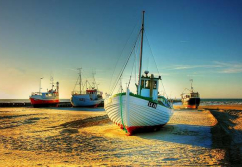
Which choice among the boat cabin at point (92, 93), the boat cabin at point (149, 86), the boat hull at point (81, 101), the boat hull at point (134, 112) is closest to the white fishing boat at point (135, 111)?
the boat hull at point (134, 112)

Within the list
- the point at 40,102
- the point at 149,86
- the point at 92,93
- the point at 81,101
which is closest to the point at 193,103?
the point at 81,101

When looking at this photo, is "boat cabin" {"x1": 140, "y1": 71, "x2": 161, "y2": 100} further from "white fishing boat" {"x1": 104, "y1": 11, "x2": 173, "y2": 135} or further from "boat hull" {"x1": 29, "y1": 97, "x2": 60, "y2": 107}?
"boat hull" {"x1": 29, "y1": 97, "x2": 60, "y2": 107}

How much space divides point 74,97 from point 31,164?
57.8 meters

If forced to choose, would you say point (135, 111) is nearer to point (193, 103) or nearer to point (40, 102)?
point (193, 103)

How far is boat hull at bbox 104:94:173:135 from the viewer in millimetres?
13922

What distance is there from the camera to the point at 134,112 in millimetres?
14023

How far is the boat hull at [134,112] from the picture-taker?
13.9m

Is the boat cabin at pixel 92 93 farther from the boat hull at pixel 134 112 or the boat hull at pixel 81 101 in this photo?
the boat hull at pixel 134 112

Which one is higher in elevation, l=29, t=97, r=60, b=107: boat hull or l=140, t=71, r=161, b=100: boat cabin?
l=140, t=71, r=161, b=100: boat cabin

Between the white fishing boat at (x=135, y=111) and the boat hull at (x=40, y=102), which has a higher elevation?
the white fishing boat at (x=135, y=111)

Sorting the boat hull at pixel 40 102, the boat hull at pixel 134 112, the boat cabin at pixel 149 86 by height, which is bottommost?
the boat hull at pixel 40 102

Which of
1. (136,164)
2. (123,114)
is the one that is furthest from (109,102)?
(136,164)

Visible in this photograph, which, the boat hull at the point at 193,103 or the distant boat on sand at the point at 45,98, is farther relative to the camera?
the distant boat on sand at the point at 45,98

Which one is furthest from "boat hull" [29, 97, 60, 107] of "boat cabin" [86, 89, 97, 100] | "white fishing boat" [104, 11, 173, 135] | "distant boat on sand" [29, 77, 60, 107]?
"white fishing boat" [104, 11, 173, 135]
